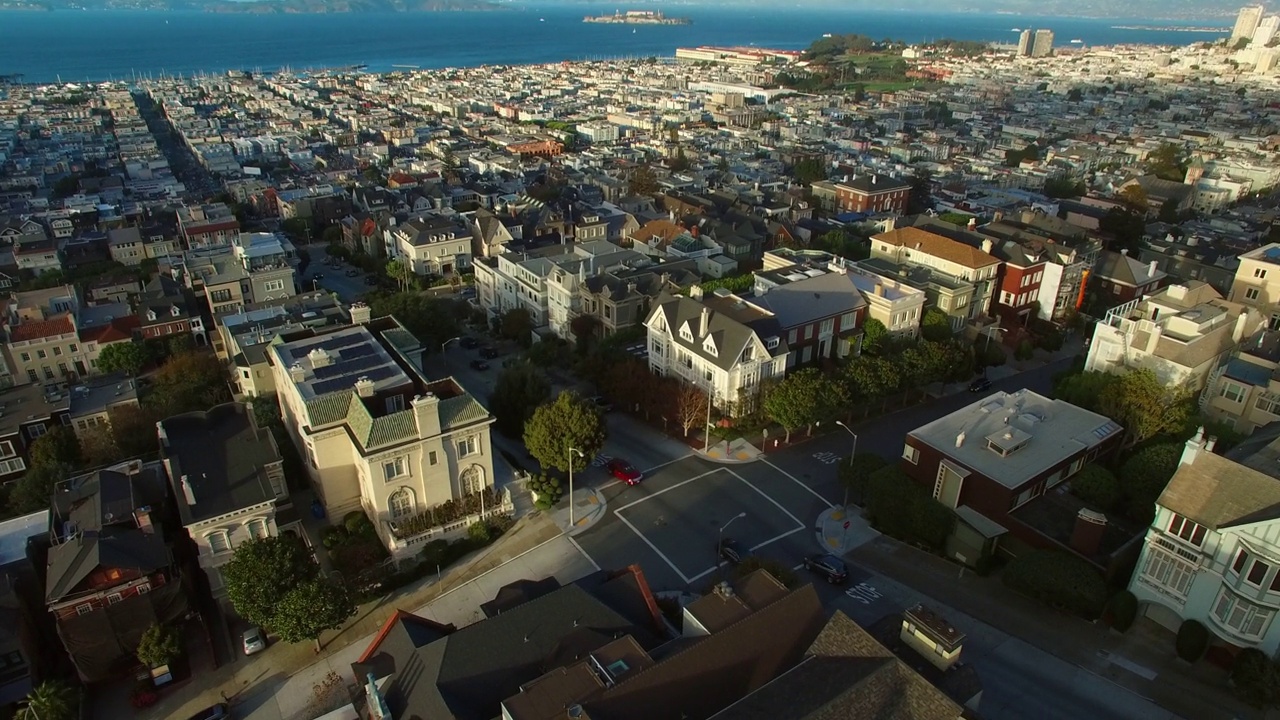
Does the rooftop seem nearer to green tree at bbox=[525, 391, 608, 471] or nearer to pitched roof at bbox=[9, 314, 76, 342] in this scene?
green tree at bbox=[525, 391, 608, 471]

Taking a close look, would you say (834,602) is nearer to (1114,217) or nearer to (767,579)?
(767,579)

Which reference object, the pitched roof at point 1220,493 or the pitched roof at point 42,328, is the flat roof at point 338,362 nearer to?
the pitched roof at point 42,328

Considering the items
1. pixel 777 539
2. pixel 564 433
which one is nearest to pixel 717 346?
pixel 564 433

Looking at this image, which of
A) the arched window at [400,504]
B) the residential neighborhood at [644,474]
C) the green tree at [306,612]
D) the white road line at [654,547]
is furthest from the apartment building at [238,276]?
the white road line at [654,547]

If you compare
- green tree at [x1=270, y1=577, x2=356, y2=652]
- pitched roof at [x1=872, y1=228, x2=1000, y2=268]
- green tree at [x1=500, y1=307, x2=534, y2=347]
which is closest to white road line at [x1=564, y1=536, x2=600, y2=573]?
green tree at [x1=270, y1=577, x2=356, y2=652]

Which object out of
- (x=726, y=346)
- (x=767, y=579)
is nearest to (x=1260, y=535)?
(x=767, y=579)
